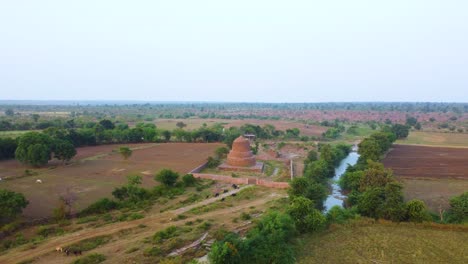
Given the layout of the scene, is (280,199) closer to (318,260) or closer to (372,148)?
(318,260)

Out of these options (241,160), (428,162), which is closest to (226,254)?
(241,160)

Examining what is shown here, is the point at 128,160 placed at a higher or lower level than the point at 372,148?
lower

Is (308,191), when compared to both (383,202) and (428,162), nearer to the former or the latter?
(383,202)

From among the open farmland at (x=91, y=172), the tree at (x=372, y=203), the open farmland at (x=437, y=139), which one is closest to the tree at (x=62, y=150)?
the open farmland at (x=91, y=172)

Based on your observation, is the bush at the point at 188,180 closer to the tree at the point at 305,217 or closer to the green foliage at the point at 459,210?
the tree at the point at 305,217

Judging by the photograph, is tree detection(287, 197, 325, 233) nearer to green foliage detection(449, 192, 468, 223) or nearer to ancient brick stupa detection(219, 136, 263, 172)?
green foliage detection(449, 192, 468, 223)

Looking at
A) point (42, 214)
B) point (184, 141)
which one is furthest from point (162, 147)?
point (42, 214)

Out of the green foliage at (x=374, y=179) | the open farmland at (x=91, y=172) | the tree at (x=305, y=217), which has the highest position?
the green foliage at (x=374, y=179)
